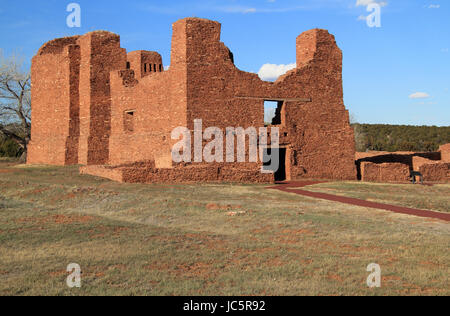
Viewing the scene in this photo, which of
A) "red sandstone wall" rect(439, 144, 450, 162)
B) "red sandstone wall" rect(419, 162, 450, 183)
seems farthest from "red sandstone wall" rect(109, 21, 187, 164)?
"red sandstone wall" rect(439, 144, 450, 162)

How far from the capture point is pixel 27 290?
5.92 metres

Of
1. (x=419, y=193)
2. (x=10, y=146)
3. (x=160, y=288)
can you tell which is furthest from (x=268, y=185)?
(x=10, y=146)

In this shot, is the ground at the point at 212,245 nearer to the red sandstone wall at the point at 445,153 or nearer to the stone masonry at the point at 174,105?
the stone masonry at the point at 174,105

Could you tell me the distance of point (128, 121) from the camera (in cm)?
2595

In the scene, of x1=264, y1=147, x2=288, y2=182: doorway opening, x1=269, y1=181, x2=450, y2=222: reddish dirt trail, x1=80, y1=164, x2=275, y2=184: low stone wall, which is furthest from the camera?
x1=264, y1=147, x2=288, y2=182: doorway opening

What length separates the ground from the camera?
6.08m

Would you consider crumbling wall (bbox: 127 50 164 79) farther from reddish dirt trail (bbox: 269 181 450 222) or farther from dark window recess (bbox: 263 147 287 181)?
reddish dirt trail (bbox: 269 181 450 222)

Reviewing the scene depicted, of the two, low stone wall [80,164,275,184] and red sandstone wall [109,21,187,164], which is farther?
red sandstone wall [109,21,187,164]

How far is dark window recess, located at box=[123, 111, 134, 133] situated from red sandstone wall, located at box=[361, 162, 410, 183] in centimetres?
1257

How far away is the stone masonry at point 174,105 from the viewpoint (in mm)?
20703

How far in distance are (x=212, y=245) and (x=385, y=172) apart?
1783cm

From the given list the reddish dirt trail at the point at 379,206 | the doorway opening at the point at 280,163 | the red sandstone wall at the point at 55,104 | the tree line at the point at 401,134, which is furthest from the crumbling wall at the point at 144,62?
the tree line at the point at 401,134
